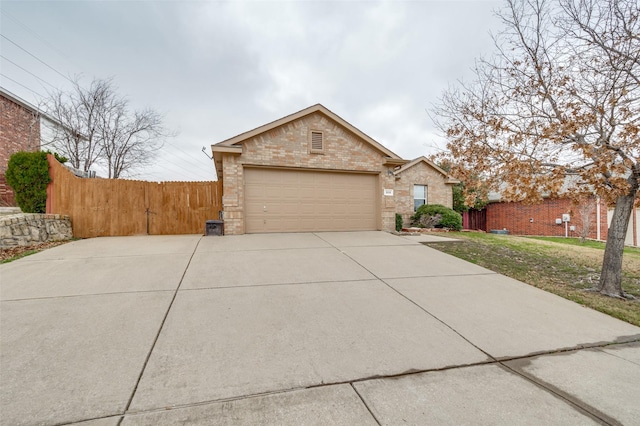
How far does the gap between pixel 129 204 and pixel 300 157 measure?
6.52 metres

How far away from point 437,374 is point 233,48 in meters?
13.9

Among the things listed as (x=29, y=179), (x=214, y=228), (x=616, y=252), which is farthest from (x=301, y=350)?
(x=29, y=179)

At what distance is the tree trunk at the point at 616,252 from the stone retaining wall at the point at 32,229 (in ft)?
45.6

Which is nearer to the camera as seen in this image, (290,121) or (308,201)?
(290,121)

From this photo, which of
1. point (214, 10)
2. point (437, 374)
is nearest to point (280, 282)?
point (437, 374)

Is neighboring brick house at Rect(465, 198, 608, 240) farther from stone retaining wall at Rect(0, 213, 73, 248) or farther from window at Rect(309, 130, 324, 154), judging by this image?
stone retaining wall at Rect(0, 213, 73, 248)

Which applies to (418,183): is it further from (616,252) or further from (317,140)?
(616,252)

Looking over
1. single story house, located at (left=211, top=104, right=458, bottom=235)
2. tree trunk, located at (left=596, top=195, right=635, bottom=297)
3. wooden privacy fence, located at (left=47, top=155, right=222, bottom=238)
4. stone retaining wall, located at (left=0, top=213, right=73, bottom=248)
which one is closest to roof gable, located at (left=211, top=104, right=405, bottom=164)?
single story house, located at (left=211, top=104, right=458, bottom=235)

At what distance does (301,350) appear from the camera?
2730mm

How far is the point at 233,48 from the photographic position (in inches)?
473

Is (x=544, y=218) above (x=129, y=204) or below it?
below

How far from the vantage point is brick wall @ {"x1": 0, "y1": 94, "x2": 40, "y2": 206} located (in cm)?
1301

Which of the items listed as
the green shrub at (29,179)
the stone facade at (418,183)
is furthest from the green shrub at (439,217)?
the green shrub at (29,179)

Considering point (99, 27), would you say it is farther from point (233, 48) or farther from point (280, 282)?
point (280, 282)
